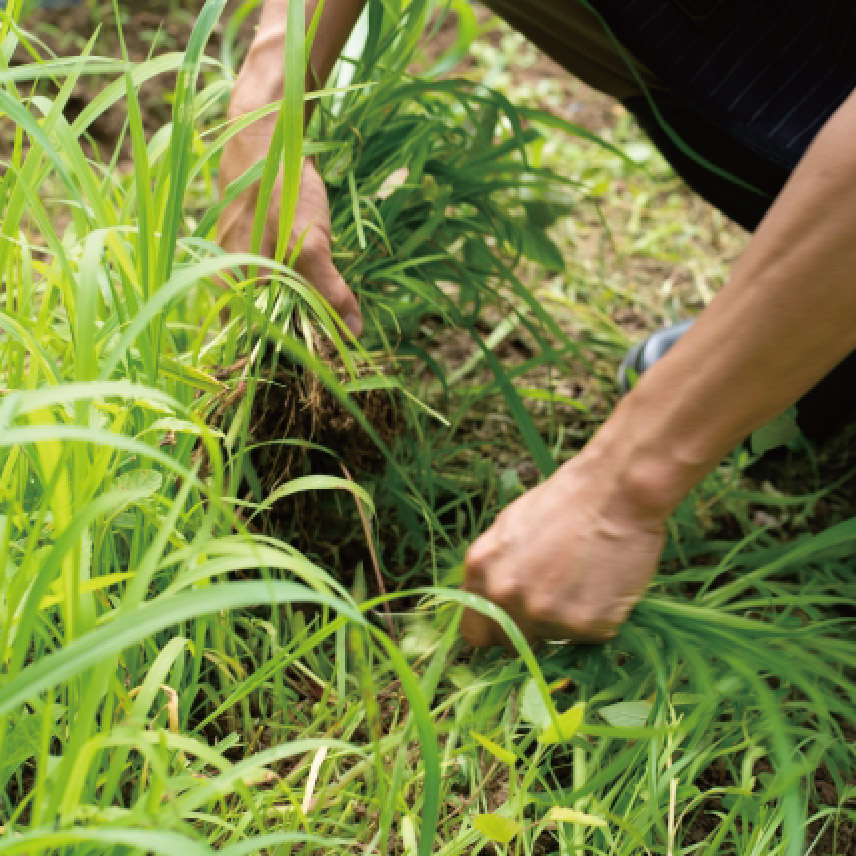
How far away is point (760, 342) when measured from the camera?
76 centimetres

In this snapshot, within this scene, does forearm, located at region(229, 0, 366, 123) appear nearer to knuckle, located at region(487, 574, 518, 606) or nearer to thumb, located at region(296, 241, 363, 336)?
thumb, located at region(296, 241, 363, 336)

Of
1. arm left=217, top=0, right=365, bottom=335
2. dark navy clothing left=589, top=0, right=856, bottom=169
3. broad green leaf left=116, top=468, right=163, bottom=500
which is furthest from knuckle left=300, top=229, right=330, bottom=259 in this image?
dark navy clothing left=589, top=0, right=856, bottom=169

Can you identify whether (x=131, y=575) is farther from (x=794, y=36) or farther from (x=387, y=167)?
(x=794, y=36)

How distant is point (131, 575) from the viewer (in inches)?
28.1

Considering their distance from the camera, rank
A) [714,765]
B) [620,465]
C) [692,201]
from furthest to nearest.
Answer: [692,201]
[714,765]
[620,465]

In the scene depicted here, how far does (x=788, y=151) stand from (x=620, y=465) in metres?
0.62

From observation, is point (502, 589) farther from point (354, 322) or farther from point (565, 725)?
point (354, 322)

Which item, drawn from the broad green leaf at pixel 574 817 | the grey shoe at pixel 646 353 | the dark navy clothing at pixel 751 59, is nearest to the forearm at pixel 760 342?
the broad green leaf at pixel 574 817

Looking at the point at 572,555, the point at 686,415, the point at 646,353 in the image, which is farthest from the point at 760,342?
the point at 646,353

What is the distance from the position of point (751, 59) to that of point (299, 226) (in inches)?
26.0

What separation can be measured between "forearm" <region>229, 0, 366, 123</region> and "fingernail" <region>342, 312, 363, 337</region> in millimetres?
231

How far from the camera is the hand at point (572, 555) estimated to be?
85 cm

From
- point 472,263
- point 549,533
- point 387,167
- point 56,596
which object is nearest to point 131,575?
point 56,596

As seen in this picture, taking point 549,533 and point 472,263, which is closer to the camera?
point 549,533
